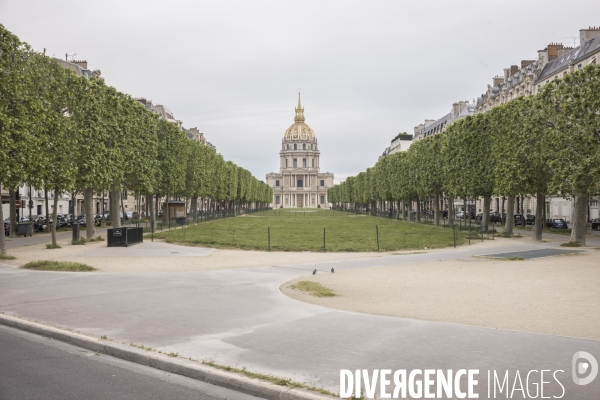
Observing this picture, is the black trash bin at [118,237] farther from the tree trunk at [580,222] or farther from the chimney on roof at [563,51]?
the chimney on roof at [563,51]

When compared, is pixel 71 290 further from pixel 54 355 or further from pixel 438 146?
pixel 438 146

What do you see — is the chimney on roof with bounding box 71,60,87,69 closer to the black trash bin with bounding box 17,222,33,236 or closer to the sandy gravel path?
the black trash bin with bounding box 17,222,33,236

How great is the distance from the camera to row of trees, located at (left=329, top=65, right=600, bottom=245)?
2938cm

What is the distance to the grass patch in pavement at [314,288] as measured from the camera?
15.1 meters

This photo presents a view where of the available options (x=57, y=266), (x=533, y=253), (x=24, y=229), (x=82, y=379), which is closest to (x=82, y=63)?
(x=24, y=229)

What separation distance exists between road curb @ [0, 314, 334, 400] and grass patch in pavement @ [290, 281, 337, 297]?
683 cm

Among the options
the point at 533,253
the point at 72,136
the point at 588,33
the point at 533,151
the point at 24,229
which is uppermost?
the point at 588,33

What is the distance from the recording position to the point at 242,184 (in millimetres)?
110000

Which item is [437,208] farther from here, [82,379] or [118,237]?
[82,379]

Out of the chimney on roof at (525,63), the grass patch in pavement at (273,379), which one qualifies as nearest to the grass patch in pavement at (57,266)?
the grass patch in pavement at (273,379)

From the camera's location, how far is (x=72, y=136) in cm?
3369

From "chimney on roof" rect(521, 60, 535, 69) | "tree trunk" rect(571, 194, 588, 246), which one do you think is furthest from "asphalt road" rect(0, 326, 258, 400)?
"chimney on roof" rect(521, 60, 535, 69)

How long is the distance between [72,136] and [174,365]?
29060mm

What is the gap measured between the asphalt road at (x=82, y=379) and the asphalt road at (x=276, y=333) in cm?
76
